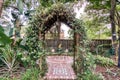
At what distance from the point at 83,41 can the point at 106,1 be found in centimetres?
1025

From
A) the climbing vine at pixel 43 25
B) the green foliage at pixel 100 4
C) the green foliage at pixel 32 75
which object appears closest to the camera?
the green foliage at pixel 32 75

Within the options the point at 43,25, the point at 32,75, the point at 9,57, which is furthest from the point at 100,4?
the point at 32,75

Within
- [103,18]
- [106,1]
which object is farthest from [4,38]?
[103,18]

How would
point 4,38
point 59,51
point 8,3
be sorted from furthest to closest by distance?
point 59,51, point 8,3, point 4,38

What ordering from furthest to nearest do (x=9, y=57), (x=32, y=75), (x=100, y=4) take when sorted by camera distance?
(x=100, y=4)
(x=9, y=57)
(x=32, y=75)

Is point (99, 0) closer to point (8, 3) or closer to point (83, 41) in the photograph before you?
point (8, 3)

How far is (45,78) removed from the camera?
20.5 feet

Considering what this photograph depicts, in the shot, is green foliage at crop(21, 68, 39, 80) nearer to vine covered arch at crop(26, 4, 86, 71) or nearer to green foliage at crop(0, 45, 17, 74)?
vine covered arch at crop(26, 4, 86, 71)

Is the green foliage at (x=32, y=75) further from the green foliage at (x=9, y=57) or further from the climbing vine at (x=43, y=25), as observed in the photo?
the green foliage at (x=9, y=57)

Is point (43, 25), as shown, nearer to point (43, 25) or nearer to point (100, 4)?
point (43, 25)

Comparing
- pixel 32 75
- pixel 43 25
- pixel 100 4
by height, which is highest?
pixel 100 4

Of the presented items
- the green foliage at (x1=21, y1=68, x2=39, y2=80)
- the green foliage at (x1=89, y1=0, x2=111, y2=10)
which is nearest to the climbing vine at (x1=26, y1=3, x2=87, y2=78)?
the green foliage at (x1=21, y1=68, x2=39, y2=80)

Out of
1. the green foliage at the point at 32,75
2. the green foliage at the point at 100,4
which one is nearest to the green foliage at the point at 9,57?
the green foliage at the point at 32,75

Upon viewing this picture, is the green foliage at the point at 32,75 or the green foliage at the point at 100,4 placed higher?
the green foliage at the point at 100,4
